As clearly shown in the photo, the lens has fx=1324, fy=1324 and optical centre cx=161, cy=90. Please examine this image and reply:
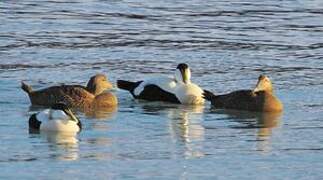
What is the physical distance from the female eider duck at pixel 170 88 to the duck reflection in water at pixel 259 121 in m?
0.79

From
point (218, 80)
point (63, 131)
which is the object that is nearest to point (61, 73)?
point (218, 80)

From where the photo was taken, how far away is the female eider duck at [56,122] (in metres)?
14.8

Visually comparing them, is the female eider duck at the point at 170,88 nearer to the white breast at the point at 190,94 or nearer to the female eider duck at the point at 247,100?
the white breast at the point at 190,94

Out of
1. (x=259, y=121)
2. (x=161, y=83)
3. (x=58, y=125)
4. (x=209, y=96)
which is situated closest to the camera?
(x=58, y=125)

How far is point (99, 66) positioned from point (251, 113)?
400cm

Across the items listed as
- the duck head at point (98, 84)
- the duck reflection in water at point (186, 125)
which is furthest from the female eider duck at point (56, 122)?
the duck head at point (98, 84)

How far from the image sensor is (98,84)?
1806cm

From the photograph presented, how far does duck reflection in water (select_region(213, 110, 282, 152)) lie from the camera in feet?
48.1

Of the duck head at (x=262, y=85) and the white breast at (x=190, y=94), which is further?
the white breast at (x=190, y=94)

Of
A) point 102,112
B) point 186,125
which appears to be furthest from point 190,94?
point 186,125

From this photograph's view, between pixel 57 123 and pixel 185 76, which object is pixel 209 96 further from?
pixel 57 123

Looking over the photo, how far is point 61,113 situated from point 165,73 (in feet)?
16.8

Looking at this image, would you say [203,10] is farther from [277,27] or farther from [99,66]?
[99,66]

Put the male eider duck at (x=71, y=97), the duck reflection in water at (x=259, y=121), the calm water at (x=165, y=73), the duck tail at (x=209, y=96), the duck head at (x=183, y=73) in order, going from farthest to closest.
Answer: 1. the duck head at (x=183, y=73)
2. the duck tail at (x=209, y=96)
3. the male eider duck at (x=71, y=97)
4. the duck reflection in water at (x=259, y=121)
5. the calm water at (x=165, y=73)
